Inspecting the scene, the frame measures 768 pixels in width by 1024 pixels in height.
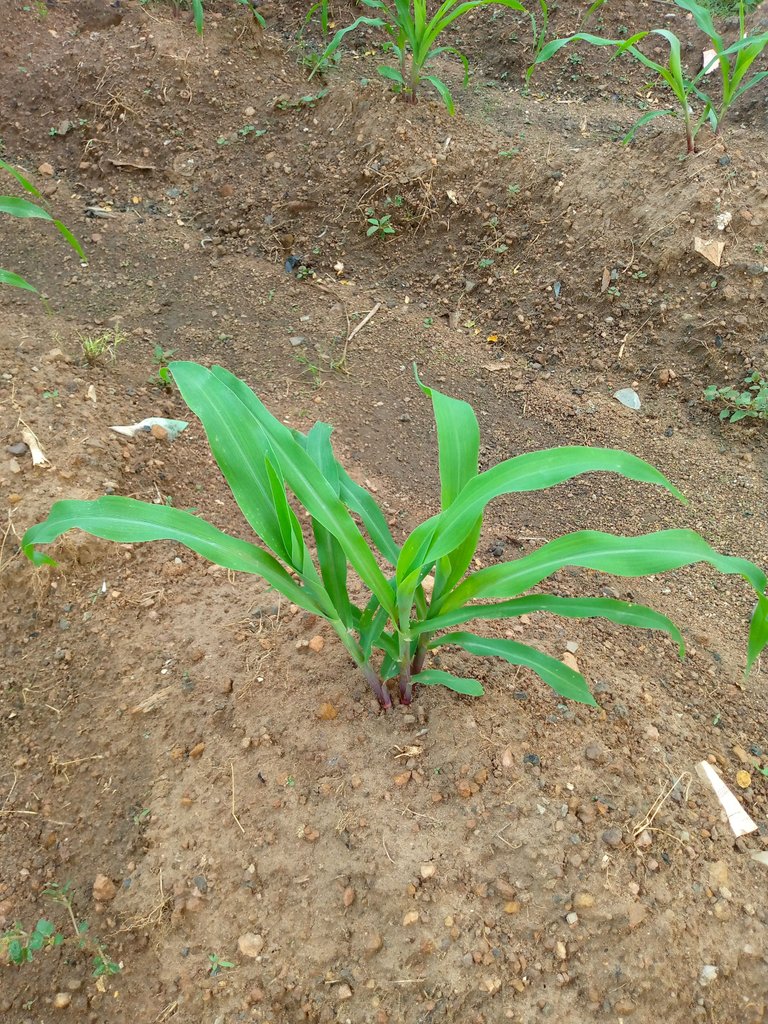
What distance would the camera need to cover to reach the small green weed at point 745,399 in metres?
2.36

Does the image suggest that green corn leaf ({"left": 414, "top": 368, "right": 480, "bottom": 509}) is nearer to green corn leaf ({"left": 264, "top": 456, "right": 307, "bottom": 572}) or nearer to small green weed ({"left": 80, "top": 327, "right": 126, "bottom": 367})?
green corn leaf ({"left": 264, "top": 456, "right": 307, "bottom": 572})

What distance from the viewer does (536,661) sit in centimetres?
128

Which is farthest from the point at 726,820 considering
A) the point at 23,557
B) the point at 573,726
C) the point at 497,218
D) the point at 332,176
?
the point at 332,176

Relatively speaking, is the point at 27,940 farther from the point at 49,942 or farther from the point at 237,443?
the point at 237,443

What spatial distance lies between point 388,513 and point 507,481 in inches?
40.9

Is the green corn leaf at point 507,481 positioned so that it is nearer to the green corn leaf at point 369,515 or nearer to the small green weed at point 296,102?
the green corn leaf at point 369,515

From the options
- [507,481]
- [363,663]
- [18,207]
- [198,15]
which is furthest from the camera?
[198,15]

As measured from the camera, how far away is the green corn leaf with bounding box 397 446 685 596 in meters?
1.08

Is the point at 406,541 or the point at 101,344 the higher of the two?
the point at 406,541

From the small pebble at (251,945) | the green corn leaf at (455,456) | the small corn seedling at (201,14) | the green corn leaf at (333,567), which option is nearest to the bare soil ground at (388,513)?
the small pebble at (251,945)

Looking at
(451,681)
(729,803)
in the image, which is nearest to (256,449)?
(451,681)

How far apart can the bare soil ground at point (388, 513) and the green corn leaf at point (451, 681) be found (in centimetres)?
12

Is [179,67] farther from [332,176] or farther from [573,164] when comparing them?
[573,164]

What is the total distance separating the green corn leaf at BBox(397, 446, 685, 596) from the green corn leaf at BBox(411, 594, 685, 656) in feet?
0.54
